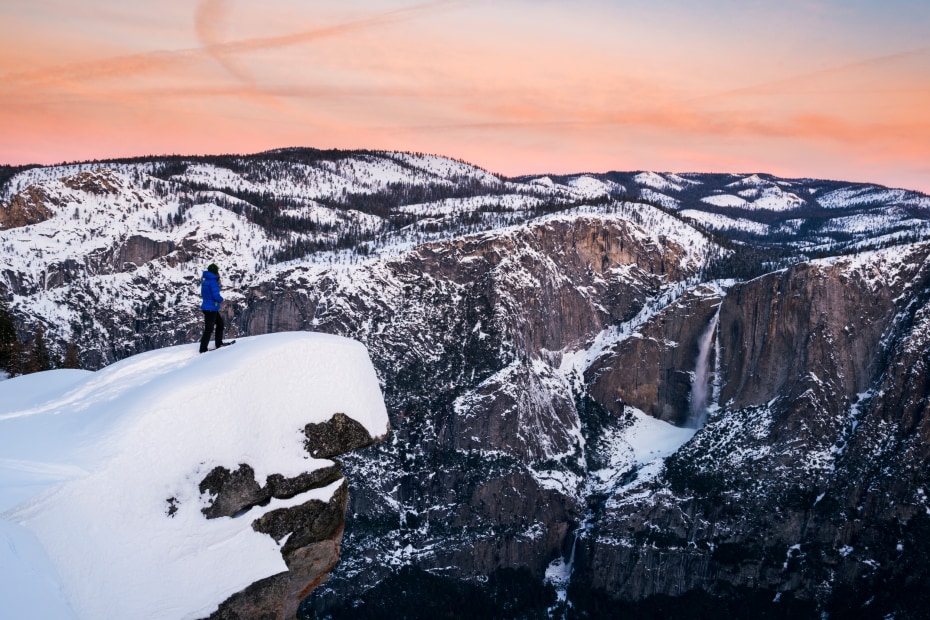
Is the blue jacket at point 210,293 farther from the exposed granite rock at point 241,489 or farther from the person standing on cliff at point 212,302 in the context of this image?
the exposed granite rock at point 241,489

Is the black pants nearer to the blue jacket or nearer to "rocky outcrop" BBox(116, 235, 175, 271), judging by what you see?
the blue jacket

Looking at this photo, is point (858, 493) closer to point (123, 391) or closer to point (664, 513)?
point (664, 513)

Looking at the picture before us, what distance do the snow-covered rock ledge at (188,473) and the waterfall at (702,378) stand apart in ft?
521

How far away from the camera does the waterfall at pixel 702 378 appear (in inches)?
6801

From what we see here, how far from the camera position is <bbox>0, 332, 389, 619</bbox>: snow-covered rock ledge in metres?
→ 19.0

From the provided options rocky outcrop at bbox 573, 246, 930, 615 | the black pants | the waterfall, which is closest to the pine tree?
the black pants

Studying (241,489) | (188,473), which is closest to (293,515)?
(241,489)

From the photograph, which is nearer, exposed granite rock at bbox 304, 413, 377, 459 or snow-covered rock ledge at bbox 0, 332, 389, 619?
snow-covered rock ledge at bbox 0, 332, 389, 619

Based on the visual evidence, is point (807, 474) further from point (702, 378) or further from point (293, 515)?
point (293, 515)

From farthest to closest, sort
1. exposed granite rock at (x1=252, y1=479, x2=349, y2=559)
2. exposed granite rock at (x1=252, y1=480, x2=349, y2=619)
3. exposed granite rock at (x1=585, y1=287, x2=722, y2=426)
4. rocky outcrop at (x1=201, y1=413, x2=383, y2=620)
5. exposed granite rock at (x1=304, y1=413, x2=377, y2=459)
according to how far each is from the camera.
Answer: exposed granite rock at (x1=585, y1=287, x2=722, y2=426)
exposed granite rock at (x1=304, y1=413, x2=377, y2=459)
exposed granite rock at (x1=252, y1=480, x2=349, y2=619)
exposed granite rock at (x1=252, y1=479, x2=349, y2=559)
rocky outcrop at (x1=201, y1=413, x2=383, y2=620)

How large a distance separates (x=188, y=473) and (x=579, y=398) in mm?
159929

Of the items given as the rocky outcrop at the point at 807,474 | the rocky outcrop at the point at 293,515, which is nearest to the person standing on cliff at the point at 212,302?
the rocky outcrop at the point at 293,515

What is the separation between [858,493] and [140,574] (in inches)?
5924

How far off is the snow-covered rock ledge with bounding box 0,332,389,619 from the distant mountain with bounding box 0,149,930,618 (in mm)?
121080
